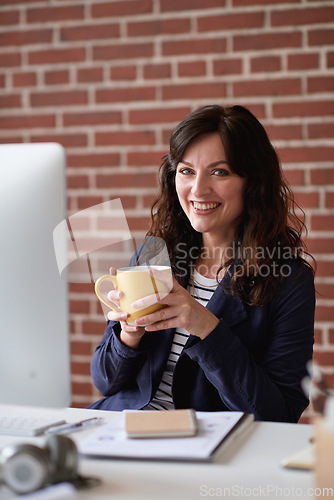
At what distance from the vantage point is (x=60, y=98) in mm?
2375

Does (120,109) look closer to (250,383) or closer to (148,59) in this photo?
(148,59)

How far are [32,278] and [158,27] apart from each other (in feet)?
5.49

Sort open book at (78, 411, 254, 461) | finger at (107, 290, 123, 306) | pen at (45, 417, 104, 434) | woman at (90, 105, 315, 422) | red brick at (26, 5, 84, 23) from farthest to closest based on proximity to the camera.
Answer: red brick at (26, 5, 84, 23), woman at (90, 105, 315, 422), finger at (107, 290, 123, 306), pen at (45, 417, 104, 434), open book at (78, 411, 254, 461)

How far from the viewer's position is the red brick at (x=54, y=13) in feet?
7.59

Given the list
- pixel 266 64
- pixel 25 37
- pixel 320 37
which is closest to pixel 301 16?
pixel 320 37

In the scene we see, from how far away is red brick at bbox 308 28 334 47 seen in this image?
210 cm

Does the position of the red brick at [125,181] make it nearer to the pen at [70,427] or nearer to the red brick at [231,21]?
the red brick at [231,21]

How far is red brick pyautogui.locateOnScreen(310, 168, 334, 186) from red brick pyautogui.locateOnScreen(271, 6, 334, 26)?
0.54 metres

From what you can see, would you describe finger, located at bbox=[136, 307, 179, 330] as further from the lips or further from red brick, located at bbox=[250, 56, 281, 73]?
red brick, located at bbox=[250, 56, 281, 73]

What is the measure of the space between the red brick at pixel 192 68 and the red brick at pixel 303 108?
31 cm

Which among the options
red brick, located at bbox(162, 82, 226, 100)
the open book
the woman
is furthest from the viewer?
red brick, located at bbox(162, 82, 226, 100)

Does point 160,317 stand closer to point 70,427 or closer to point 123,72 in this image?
point 70,427

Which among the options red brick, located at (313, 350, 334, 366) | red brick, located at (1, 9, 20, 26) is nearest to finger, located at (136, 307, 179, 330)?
red brick, located at (313, 350, 334, 366)

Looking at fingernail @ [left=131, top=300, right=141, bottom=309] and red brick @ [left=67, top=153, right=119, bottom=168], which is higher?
red brick @ [left=67, top=153, right=119, bottom=168]
